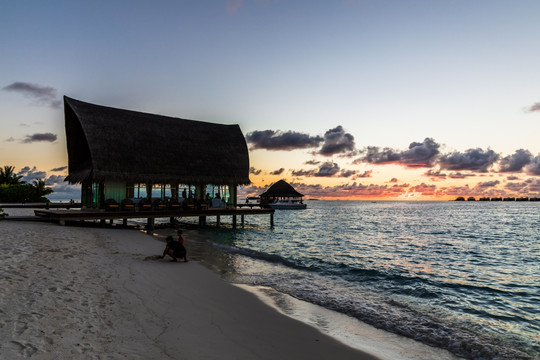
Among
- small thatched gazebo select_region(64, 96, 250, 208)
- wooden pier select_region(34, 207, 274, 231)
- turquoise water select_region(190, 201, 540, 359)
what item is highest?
small thatched gazebo select_region(64, 96, 250, 208)

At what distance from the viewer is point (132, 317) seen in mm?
6117

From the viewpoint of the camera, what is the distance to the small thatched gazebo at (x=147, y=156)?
24406 mm

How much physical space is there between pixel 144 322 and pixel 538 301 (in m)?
12.4

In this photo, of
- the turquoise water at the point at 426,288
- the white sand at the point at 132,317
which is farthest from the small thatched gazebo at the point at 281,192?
the white sand at the point at 132,317

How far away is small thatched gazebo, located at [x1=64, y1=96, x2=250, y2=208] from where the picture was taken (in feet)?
80.1

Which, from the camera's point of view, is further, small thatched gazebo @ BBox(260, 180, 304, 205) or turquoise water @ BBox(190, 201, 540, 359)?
small thatched gazebo @ BBox(260, 180, 304, 205)

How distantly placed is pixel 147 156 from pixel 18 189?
2872 centimetres

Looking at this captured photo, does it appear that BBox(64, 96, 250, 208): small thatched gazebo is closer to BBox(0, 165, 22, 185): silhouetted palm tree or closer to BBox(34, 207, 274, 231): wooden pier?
BBox(34, 207, 274, 231): wooden pier

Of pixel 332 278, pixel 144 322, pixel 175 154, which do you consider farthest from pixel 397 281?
pixel 175 154

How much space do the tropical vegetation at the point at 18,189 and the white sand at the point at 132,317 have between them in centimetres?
4061

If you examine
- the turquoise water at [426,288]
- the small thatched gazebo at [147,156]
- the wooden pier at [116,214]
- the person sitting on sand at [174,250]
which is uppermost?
the small thatched gazebo at [147,156]

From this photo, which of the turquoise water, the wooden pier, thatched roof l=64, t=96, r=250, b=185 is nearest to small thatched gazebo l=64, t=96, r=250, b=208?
thatched roof l=64, t=96, r=250, b=185

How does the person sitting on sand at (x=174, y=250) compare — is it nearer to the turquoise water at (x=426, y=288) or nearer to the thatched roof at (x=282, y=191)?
the turquoise water at (x=426, y=288)

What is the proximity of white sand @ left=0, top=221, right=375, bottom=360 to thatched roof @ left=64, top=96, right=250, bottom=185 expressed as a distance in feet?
48.2
